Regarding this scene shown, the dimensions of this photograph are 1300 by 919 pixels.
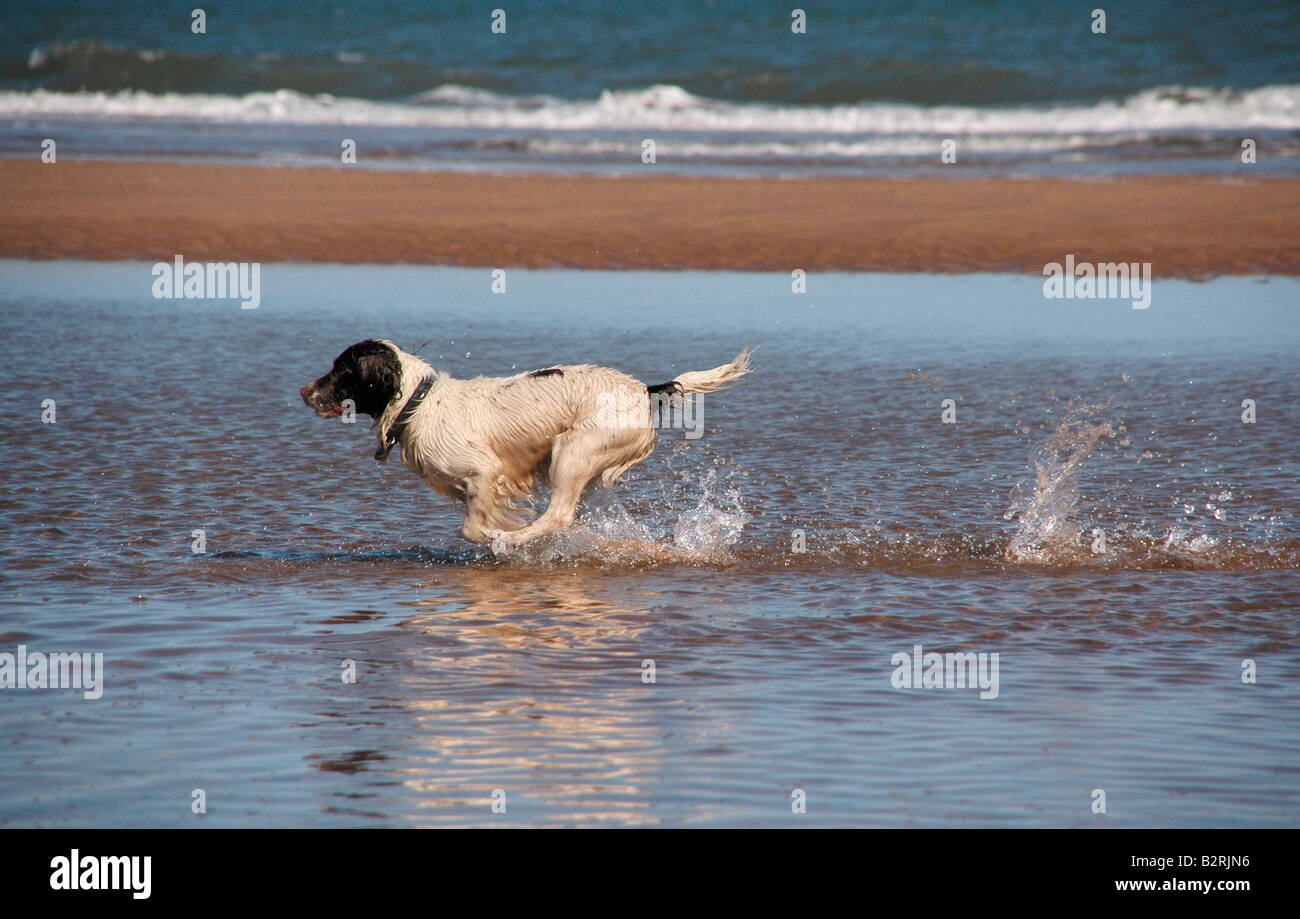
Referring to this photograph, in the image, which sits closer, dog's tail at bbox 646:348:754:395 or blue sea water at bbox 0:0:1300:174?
dog's tail at bbox 646:348:754:395

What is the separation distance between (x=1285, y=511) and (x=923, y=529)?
2087mm

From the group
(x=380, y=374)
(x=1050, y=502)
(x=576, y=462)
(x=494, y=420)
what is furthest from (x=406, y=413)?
(x=1050, y=502)

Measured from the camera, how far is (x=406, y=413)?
760cm

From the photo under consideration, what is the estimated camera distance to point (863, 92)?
35.9 m

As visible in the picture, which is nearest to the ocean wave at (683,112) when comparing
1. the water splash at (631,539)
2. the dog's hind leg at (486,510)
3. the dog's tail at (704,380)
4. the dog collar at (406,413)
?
the water splash at (631,539)

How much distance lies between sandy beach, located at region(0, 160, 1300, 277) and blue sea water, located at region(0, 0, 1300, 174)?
10.9 ft

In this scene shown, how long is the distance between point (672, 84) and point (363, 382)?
102 ft

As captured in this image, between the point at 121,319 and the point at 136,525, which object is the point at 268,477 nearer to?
the point at 136,525

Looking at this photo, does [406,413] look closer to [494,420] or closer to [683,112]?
[494,420]

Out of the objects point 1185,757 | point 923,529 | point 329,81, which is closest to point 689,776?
point 1185,757

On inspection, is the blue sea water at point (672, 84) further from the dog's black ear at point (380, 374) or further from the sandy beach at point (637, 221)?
the dog's black ear at point (380, 374)

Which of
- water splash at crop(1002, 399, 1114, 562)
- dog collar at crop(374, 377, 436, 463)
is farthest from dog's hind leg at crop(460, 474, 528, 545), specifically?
water splash at crop(1002, 399, 1114, 562)

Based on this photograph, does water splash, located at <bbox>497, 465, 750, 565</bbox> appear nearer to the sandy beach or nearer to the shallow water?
the shallow water

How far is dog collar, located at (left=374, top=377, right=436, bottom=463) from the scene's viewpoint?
24.9ft
